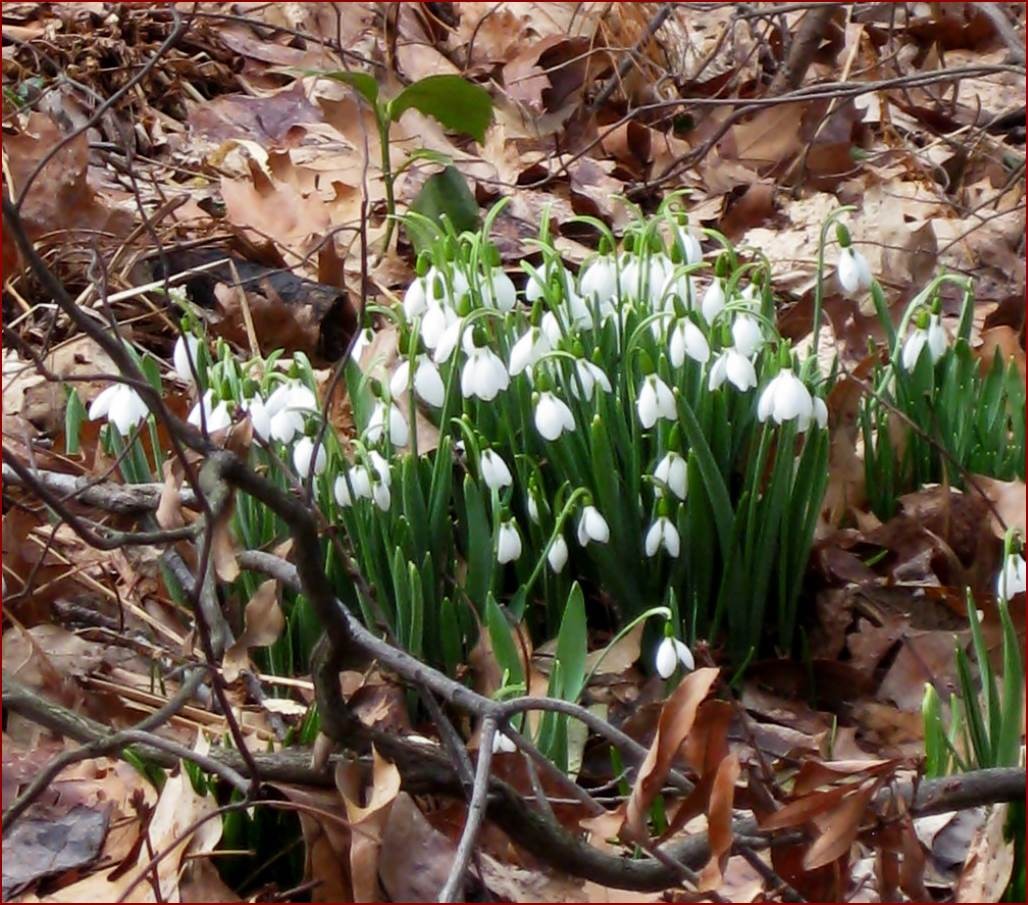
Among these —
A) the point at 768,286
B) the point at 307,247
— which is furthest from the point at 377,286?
the point at 768,286

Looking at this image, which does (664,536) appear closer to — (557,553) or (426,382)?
(557,553)

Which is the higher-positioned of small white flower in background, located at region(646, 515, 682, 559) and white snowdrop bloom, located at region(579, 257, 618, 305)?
white snowdrop bloom, located at region(579, 257, 618, 305)

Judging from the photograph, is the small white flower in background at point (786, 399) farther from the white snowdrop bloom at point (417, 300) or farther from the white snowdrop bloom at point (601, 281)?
the white snowdrop bloom at point (417, 300)

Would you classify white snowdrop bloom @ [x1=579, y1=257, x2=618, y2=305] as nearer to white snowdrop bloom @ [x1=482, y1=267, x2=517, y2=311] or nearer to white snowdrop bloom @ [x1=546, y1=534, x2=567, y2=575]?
white snowdrop bloom @ [x1=482, y1=267, x2=517, y2=311]

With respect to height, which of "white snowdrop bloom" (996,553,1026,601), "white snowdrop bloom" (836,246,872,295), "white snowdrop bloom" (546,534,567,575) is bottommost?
"white snowdrop bloom" (546,534,567,575)

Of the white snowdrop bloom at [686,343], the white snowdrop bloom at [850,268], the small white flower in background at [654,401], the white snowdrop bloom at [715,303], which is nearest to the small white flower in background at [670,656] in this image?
the small white flower in background at [654,401]

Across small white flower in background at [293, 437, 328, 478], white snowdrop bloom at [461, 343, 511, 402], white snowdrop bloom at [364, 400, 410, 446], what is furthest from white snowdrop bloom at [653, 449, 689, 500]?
small white flower in background at [293, 437, 328, 478]

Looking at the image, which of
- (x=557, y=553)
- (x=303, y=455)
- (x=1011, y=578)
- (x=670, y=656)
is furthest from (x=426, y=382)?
(x=1011, y=578)
